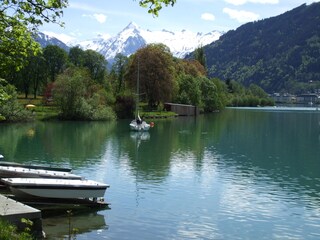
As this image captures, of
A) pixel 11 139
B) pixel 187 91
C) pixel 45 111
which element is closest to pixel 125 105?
pixel 45 111

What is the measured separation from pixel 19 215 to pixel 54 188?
214 inches

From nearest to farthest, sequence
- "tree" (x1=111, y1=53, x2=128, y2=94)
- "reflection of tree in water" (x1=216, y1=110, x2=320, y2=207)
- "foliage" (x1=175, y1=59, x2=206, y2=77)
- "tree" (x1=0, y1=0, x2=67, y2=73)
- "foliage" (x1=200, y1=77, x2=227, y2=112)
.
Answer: "tree" (x1=0, y1=0, x2=67, y2=73) < "reflection of tree in water" (x1=216, y1=110, x2=320, y2=207) < "foliage" (x1=175, y1=59, x2=206, y2=77) < "tree" (x1=111, y1=53, x2=128, y2=94) < "foliage" (x1=200, y1=77, x2=227, y2=112)

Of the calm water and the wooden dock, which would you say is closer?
the wooden dock

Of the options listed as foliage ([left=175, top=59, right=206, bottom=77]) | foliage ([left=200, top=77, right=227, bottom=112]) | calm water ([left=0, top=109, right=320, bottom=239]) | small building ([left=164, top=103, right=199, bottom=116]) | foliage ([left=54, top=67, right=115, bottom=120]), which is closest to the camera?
calm water ([left=0, top=109, right=320, bottom=239])

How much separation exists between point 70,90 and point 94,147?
39238 mm

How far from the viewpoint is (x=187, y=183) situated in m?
29.9

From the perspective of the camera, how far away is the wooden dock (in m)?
15.1

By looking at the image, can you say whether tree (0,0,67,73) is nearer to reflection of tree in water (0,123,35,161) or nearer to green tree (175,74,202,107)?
reflection of tree in water (0,123,35,161)

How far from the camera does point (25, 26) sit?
11.8 meters

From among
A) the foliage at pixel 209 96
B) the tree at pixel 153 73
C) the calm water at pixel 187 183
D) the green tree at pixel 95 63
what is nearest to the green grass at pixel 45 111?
the tree at pixel 153 73

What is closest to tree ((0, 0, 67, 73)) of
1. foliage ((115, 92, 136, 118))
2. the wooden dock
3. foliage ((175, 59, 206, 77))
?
the wooden dock

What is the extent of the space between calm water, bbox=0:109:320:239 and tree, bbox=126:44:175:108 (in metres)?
46.5

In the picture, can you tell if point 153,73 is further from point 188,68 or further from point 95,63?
point 95,63

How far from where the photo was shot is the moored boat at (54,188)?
2034cm
